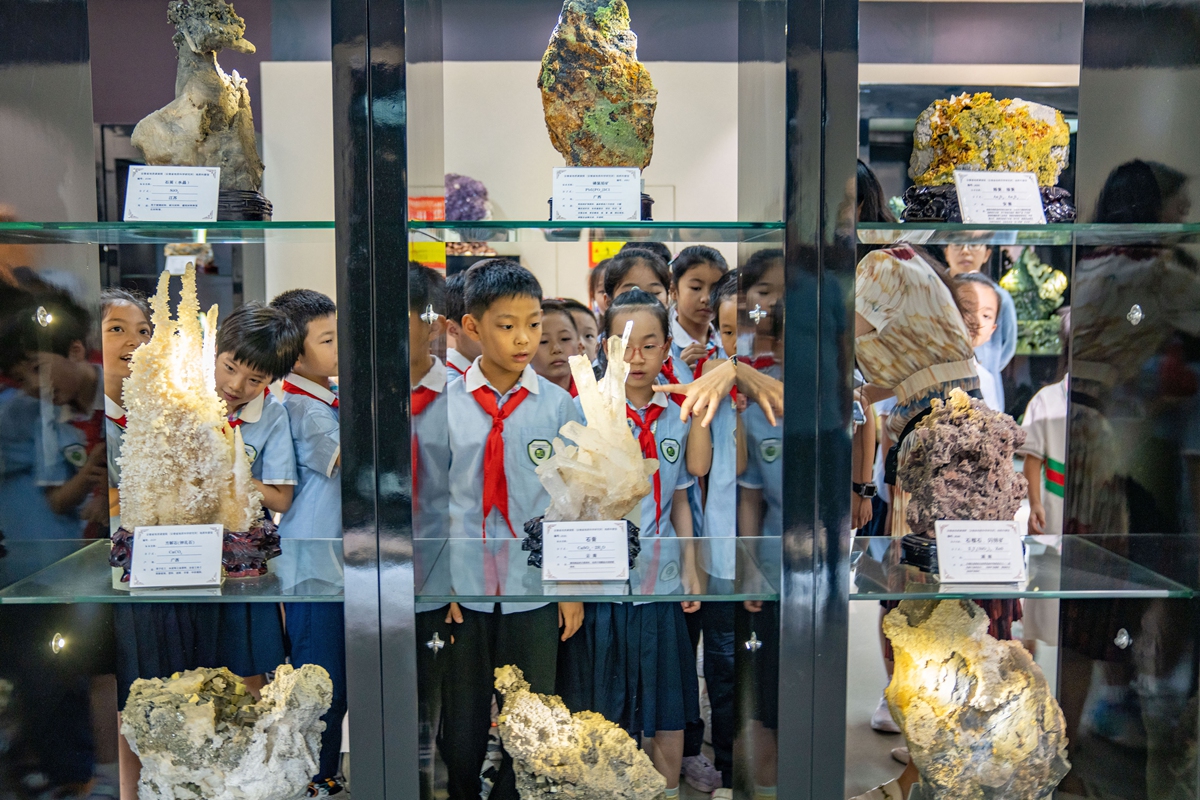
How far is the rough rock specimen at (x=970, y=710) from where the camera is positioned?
1.32 metres

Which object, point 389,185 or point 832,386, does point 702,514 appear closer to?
point 832,386

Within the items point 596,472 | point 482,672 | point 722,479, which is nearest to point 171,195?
point 596,472

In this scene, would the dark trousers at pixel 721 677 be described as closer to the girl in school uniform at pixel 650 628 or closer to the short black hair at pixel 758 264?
the girl in school uniform at pixel 650 628

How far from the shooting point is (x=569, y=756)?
1.38m

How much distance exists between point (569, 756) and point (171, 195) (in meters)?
0.99

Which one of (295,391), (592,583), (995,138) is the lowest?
(592,583)

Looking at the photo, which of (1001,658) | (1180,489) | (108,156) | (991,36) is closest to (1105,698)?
(1001,658)

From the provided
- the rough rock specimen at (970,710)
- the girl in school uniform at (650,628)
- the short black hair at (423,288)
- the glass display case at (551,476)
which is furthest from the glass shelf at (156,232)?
the rough rock specimen at (970,710)

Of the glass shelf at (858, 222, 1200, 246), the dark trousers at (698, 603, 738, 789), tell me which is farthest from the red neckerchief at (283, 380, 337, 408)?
the glass shelf at (858, 222, 1200, 246)

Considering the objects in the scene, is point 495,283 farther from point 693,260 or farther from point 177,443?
point 177,443

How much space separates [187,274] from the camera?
1.31 meters

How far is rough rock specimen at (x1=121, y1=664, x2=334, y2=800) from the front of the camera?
1.30 m

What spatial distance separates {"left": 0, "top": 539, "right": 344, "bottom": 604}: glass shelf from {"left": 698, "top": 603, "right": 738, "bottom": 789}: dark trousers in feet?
2.31

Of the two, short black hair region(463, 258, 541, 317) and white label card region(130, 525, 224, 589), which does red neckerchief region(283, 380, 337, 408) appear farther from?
white label card region(130, 525, 224, 589)
